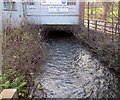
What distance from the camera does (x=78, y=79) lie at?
16.4 ft

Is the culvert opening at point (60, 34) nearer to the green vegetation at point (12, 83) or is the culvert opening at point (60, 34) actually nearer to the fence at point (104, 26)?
the fence at point (104, 26)

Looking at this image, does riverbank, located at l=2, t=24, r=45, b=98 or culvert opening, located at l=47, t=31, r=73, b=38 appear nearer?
riverbank, located at l=2, t=24, r=45, b=98

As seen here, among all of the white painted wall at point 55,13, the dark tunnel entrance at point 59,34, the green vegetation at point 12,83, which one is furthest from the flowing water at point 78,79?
the dark tunnel entrance at point 59,34

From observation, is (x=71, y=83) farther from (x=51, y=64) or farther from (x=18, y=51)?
(x=18, y=51)

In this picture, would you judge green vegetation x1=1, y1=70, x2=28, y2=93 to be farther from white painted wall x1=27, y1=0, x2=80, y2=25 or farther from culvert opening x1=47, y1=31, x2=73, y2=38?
culvert opening x1=47, y1=31, x2=73, y2=38

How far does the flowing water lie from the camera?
412 cm

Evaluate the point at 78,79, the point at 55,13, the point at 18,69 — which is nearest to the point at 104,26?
the point at 78,79

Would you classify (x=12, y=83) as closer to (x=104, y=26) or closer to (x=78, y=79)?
(x=78, y=79)

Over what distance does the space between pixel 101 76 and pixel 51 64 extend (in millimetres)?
2496

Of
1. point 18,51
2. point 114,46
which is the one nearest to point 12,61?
point 18,51

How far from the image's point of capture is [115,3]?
5.08 m

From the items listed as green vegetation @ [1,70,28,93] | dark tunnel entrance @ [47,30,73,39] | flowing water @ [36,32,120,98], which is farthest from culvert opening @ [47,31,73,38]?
green vegetation @ [1,70,28,93]

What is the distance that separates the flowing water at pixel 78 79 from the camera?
162 inches

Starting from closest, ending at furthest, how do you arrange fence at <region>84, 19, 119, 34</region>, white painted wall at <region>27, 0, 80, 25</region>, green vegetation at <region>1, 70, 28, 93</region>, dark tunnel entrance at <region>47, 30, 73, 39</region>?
green vegetation at <region>1, 70, 28, 93</region>
fence at <region>84, 19, 119, 34</region>
white painted wall at <region>27, 0, 80, 25</region>
dark tunnel entrance at <region>47, 30, 73, 39</region>
